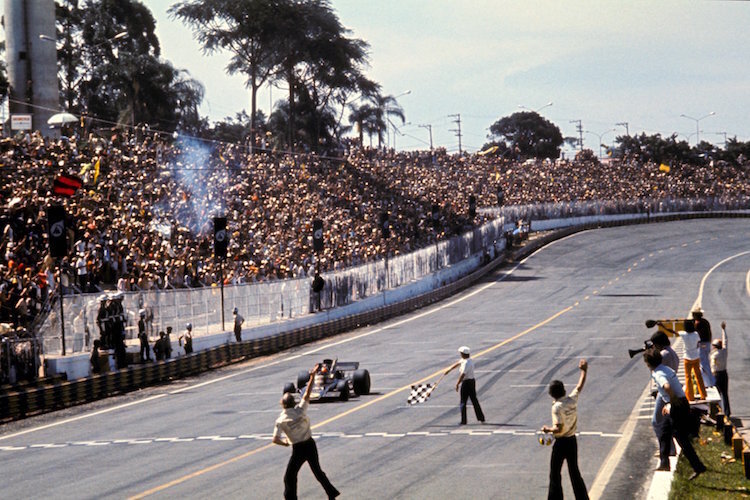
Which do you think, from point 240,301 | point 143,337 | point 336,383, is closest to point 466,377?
point 336,383

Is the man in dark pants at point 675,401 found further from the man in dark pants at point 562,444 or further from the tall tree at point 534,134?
the tall tree at point 534,134

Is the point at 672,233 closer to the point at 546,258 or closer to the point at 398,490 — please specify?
the point at 546,258

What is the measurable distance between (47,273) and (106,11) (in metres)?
65.0

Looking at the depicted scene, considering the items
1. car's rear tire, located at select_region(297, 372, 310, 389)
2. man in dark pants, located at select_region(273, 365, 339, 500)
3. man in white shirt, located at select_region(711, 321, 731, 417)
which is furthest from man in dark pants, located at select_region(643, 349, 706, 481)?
car's rear tire, located at select_region(297, 372, 310, 389)

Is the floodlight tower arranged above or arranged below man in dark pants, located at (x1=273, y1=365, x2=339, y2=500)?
above

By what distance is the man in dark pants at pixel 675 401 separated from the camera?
14422mm

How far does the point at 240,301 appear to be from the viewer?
1513 inches

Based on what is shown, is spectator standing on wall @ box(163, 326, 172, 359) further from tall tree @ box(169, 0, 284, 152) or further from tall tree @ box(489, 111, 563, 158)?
tall tree @ box(489, 111, 563, 158)

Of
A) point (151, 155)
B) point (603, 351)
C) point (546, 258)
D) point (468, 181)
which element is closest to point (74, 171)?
point (151, 155)

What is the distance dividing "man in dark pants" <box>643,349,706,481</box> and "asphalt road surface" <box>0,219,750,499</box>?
1.32 meters

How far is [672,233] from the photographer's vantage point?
92688mm

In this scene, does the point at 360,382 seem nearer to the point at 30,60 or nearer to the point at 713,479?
the point at 713,479

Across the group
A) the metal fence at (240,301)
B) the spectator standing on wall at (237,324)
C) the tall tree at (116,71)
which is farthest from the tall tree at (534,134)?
the spectator standing on wall at (237,324)

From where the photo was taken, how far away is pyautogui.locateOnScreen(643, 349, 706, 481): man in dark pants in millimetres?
14422
